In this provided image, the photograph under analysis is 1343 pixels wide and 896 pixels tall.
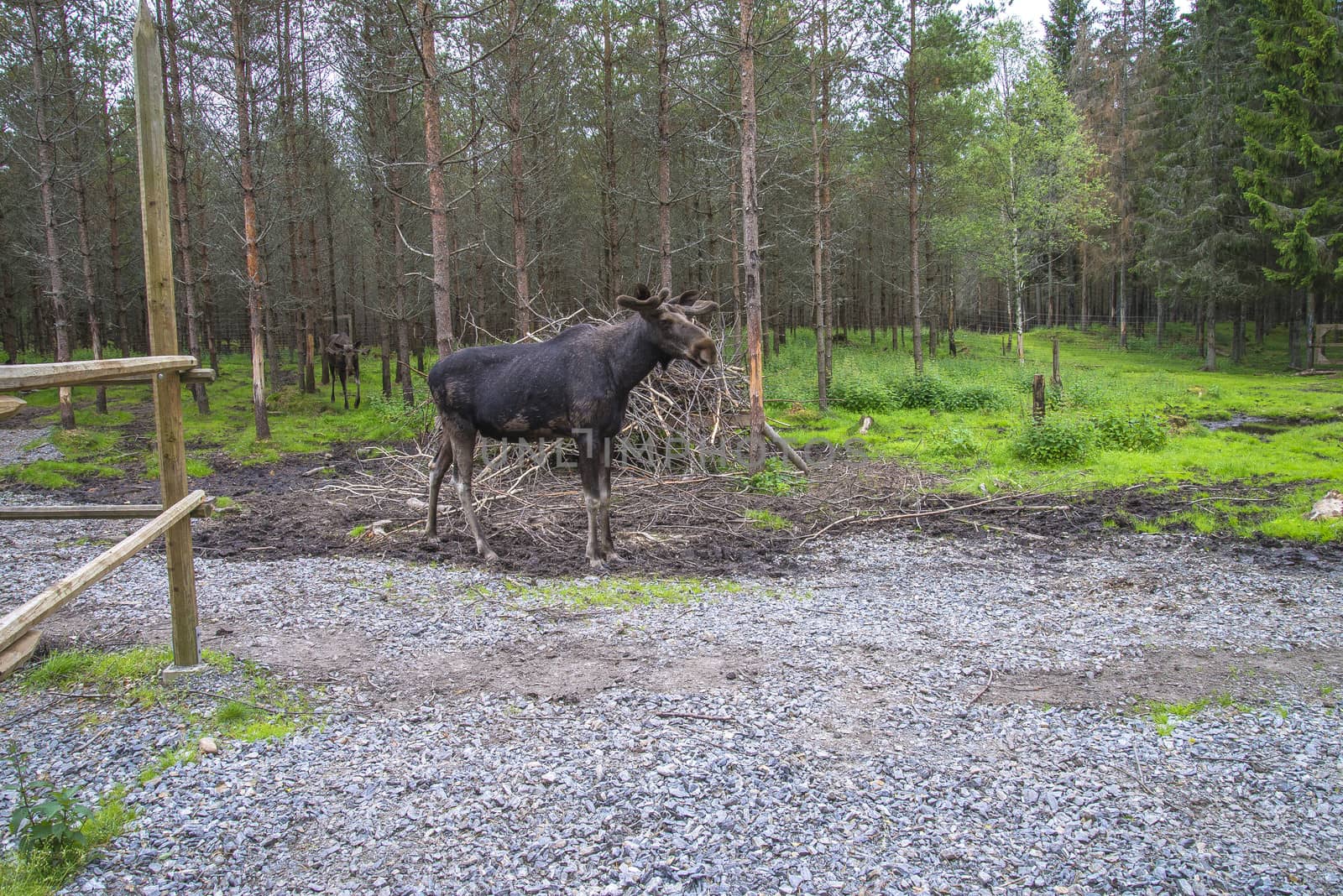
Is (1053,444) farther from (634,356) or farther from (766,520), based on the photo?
(634,356)

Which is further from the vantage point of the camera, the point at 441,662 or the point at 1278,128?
the point at 1278,128

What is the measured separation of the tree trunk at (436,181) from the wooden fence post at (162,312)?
17.0 ft

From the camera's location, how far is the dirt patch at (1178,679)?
4883 mm

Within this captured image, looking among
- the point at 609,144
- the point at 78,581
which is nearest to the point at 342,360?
the point at 609,144

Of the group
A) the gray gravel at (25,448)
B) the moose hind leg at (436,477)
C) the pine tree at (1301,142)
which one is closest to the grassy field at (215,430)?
the gray gravel at (25,448)

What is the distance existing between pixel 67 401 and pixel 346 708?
17628mm

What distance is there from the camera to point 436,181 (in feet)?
34.4

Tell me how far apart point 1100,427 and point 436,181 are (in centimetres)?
1188

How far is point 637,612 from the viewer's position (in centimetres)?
646

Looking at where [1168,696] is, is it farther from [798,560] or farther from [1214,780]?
[798,560]

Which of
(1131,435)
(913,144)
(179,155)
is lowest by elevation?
(1131,435)

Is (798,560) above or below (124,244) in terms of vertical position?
below

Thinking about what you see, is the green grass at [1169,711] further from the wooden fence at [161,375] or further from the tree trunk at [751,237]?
the tree trunk at [751,237]

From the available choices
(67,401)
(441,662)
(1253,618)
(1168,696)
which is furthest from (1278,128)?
(67,401)
